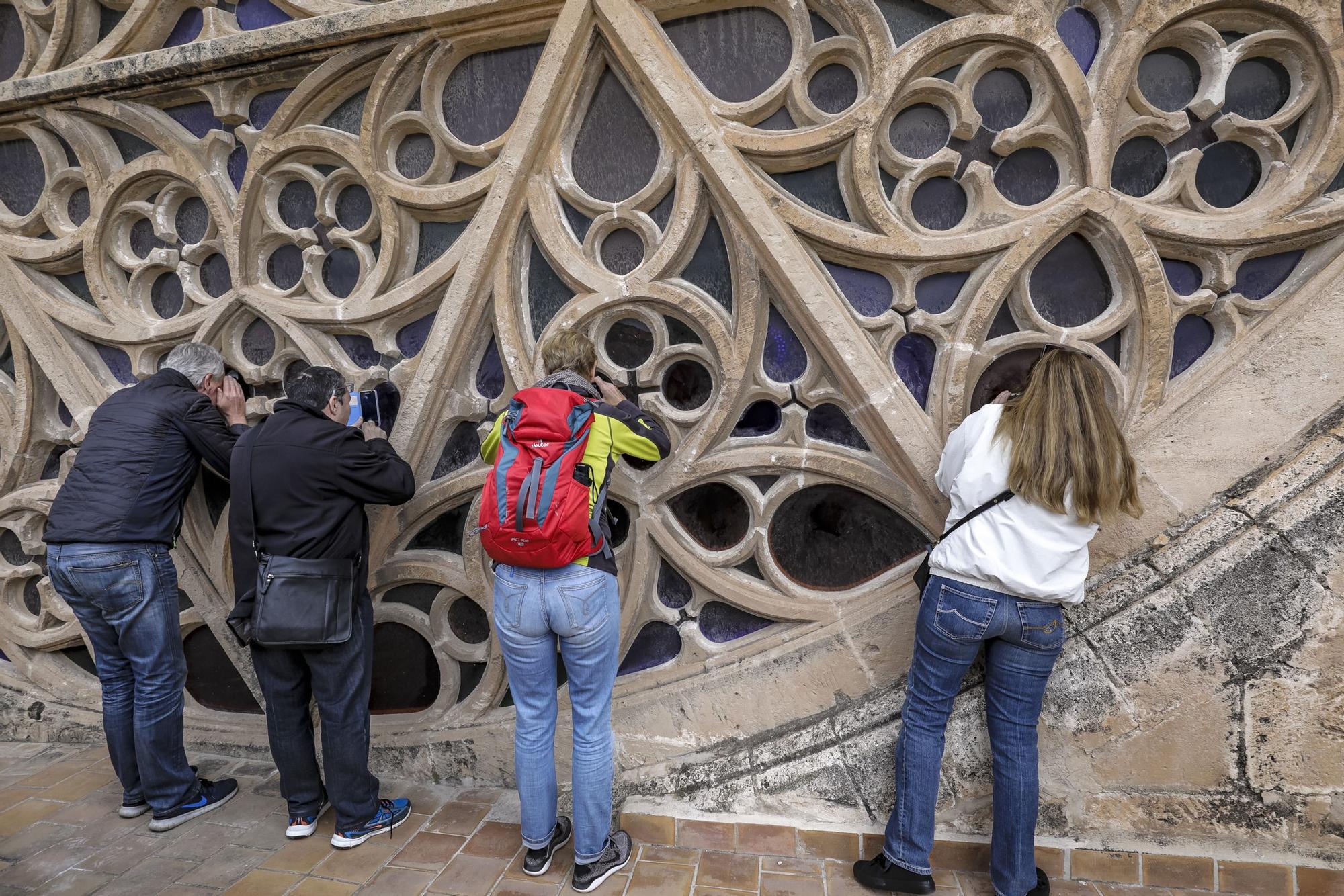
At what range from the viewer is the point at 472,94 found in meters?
2.64

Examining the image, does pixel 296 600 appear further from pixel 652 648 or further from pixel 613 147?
pixel 613 147

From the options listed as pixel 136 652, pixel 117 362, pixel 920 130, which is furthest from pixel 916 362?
pixel 117 362

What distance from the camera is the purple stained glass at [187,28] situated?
288cm

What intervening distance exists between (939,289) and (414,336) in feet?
6.96

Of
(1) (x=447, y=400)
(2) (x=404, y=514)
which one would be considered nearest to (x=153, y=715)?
(2) (x=404, y=514)

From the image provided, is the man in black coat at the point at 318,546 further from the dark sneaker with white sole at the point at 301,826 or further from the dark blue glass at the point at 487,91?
the dark blue glass at the point at 487,91

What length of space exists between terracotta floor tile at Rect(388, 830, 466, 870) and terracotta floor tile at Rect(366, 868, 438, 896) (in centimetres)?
2

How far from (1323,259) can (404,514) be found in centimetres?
344

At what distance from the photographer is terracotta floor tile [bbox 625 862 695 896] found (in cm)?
203

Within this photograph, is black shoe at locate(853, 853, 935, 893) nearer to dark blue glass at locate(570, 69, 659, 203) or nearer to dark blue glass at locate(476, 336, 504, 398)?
dark blue glass at locate(476, 336, 504, 398)

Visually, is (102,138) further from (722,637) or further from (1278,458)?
(1278,458)

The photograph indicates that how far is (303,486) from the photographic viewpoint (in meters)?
2.11

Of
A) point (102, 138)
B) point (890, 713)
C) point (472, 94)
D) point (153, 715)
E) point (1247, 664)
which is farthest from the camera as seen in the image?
point (102, 138)

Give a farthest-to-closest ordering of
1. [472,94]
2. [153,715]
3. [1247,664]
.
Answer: [472,94] → [153,715] → [1247,664]
